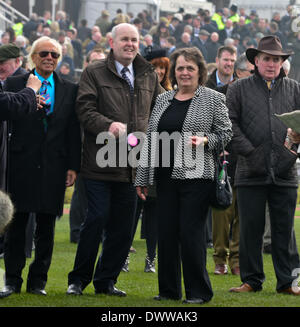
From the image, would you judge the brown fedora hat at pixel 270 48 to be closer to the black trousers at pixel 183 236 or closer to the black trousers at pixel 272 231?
the black trousers at pixel 272 231

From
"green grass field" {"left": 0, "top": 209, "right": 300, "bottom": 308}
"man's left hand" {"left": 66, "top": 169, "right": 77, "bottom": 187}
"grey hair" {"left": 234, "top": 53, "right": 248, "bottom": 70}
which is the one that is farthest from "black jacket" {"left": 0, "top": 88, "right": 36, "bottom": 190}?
"grey hair" {"left": 234, "top": 53, "right": 248, "bottom": 70}

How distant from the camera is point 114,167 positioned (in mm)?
7535

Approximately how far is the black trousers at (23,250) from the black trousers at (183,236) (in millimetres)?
994

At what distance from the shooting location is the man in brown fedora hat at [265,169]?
792 cm

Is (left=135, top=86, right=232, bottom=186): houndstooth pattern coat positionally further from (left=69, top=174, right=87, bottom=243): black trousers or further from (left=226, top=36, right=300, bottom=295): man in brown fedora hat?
(left=69, top=174, right=87, bottom=243): black trousers

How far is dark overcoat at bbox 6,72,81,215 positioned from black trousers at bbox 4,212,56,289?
14 centimetres

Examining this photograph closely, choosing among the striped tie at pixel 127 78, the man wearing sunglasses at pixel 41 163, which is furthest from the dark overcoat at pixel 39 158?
the striped tie at pixel 127 78

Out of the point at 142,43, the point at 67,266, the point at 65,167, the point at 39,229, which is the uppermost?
the point at 142,43

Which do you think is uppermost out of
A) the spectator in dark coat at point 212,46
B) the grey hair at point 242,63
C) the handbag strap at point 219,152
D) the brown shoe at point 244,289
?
the spectator in dark coat at point 212,46
